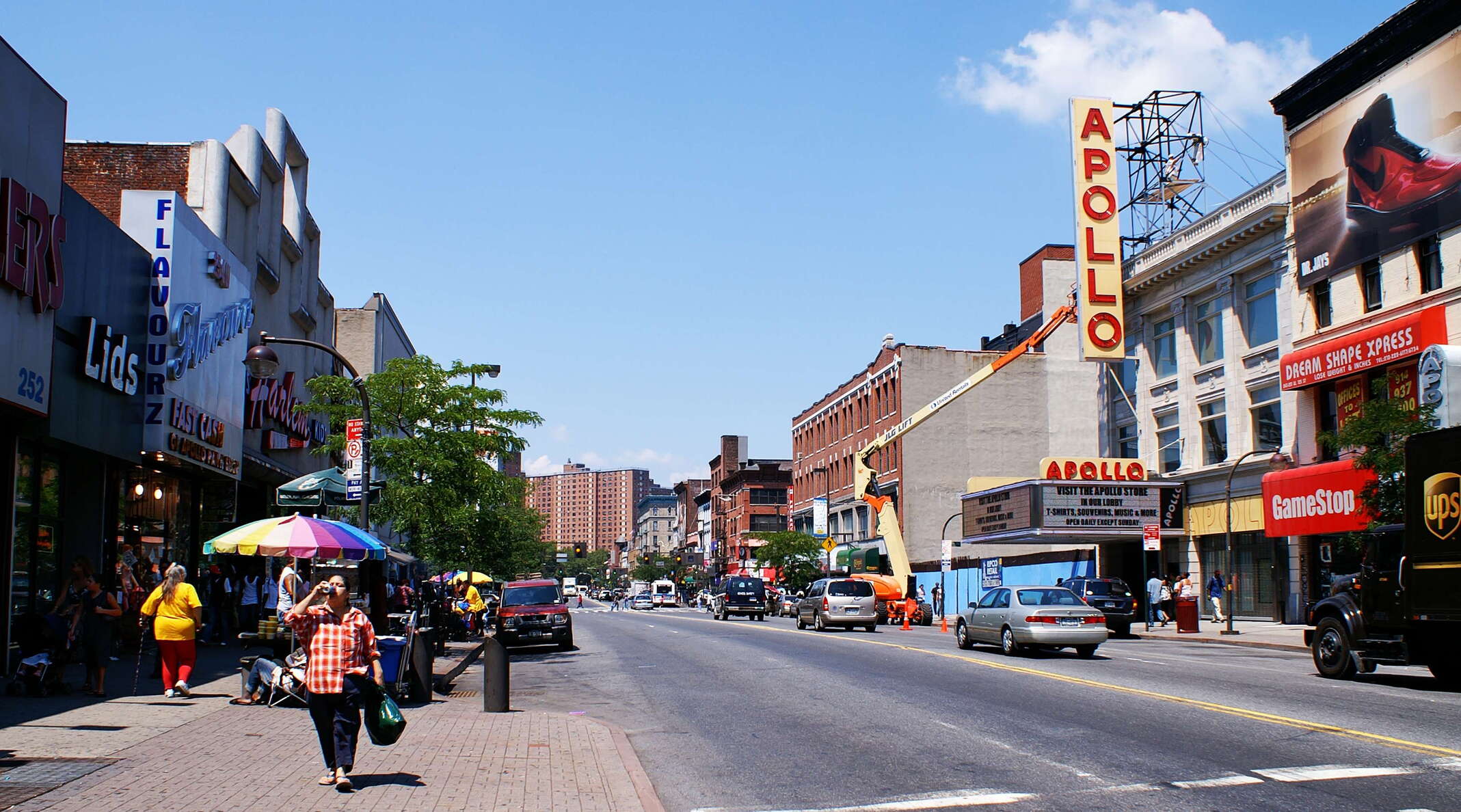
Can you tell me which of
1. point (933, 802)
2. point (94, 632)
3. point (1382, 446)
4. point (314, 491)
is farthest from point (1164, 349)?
point (933, 802)

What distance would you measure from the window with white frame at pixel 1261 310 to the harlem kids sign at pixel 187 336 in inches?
1201

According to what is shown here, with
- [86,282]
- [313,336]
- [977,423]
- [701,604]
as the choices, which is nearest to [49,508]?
[86,282]

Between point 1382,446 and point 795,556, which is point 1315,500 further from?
point 795,556

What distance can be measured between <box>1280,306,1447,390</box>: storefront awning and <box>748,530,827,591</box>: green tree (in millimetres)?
39383

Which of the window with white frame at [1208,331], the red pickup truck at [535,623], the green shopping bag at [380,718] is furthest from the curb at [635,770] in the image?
the window with white frame at [1208,331]

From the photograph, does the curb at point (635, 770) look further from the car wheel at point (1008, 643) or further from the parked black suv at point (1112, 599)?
the parked black suv at point (1112, 599)

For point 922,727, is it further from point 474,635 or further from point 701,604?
point 701,604

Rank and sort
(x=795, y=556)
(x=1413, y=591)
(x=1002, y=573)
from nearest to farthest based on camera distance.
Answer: (x=1413, y=591) → (x=1002, y=573) → (x=795, y=556)

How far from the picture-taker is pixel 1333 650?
18344 mm

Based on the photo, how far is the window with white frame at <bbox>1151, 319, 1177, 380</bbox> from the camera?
44625 mm

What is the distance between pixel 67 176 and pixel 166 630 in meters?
17.2

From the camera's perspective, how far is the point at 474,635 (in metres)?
35.4

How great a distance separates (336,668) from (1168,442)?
1600 inches

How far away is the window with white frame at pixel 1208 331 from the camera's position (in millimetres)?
41688
